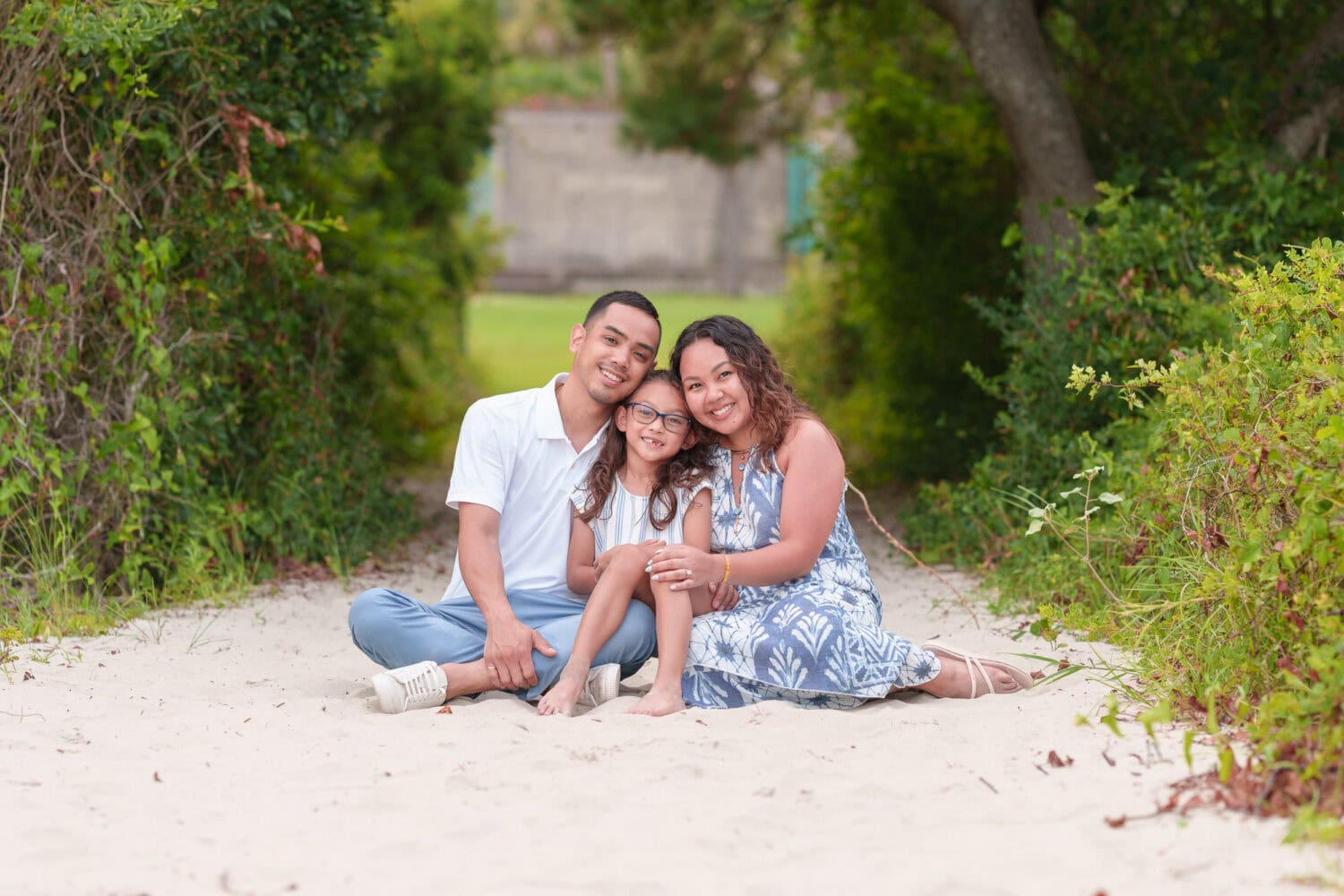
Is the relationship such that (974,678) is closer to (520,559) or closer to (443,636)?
(520,559)

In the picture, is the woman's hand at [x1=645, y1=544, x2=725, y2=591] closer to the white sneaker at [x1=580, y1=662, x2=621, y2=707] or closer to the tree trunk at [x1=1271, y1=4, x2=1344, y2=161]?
the white sneaker at [x1=580, y1=662, x2=621, y2=707]

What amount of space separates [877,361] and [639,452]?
5.88 m

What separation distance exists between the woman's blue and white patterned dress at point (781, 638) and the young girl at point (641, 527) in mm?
79

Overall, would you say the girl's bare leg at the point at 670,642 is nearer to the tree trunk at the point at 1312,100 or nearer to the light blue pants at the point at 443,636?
the light blue pants at the point at 443,636

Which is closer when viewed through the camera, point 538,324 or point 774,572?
point 774,572

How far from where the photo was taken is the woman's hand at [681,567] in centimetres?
395

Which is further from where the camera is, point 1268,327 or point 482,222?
point 482,222

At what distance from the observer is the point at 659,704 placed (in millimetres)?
3900

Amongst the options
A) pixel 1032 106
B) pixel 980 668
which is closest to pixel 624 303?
pixel 980 668

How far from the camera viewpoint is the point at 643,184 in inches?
966

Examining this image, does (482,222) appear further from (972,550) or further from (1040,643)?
(1040,643)

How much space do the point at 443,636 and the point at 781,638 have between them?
100 centimetres

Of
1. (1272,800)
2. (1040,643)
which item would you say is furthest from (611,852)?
(1040,643)

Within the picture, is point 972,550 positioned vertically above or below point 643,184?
below
